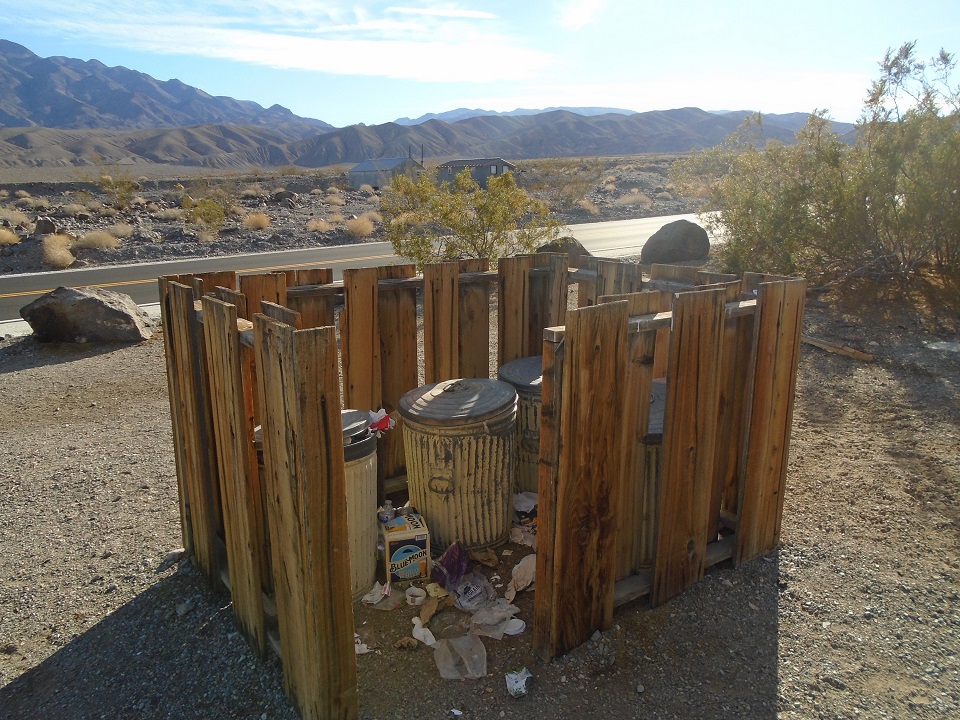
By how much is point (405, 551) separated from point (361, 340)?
1256mm

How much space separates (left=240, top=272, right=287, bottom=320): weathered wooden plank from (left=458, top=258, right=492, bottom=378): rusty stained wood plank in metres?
1.26

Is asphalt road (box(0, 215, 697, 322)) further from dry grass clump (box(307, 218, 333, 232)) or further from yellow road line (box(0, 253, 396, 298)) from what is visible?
dry grass clump (box(307, 218, 333, 232))

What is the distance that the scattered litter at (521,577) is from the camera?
11.7 ft

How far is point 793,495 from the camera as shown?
14.7ft

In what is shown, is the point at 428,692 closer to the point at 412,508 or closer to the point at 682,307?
the point at 412,508

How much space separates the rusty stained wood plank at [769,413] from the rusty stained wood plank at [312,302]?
7.56ft

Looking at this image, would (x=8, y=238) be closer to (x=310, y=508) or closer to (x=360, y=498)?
(x=360, y=498)

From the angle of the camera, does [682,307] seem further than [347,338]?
No

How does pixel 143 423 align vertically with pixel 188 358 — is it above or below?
below

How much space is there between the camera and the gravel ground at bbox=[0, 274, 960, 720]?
2846 millimetres

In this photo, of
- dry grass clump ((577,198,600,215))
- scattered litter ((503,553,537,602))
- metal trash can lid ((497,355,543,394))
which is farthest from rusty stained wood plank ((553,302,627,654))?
dry grass clump ((577,198,600,215))

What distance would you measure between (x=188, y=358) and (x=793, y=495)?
3637 millimetres

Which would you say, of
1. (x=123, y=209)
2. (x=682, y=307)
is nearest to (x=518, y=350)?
(x=682, y=307)

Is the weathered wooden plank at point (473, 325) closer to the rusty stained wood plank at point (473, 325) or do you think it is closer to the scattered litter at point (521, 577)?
the rusty stained wood plank at point (473, 325)
